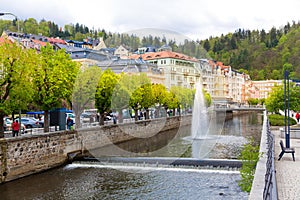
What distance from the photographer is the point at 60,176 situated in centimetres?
2103

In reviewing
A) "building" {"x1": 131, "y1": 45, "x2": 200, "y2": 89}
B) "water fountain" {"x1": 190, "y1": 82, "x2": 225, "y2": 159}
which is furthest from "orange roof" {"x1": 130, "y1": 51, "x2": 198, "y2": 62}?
"water fountain" {"x1": 190, "y1": 82, "x2": 225, "y2": 159}

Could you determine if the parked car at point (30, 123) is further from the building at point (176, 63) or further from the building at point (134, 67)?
the building at point (176, 63)

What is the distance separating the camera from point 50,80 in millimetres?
24875

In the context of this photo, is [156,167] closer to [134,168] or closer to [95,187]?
[134,168]

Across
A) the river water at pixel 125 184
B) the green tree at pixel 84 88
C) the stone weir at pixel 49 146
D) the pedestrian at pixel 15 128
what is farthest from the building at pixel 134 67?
the pedestrian at pixel 15 128

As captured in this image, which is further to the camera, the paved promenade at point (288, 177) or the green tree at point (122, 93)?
the green tree at point (122, 93)

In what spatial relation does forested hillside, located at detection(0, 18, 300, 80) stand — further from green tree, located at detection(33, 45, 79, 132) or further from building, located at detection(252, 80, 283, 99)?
green tree, located at detection(33, 45, 79, 132)

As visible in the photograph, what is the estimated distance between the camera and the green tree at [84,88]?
2833 centimetres

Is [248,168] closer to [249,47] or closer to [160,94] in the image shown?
[160,94]

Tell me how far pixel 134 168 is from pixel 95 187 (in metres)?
4.35

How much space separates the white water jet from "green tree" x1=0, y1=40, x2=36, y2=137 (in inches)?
880

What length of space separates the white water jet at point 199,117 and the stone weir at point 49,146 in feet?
28.3

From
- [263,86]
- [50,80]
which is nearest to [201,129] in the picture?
[50,80]

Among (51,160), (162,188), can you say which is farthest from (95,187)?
(51,160)
